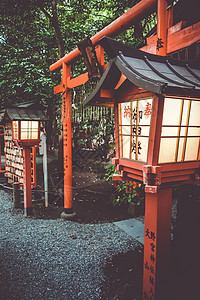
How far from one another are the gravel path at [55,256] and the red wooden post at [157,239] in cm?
106

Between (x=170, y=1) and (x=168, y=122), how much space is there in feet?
6.09

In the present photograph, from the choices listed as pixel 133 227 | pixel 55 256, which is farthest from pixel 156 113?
pixel 133 227

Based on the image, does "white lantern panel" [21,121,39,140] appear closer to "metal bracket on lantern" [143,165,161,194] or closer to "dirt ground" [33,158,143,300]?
"dirt ground" [33,158,143,300]

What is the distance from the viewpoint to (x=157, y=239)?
99.1 inches

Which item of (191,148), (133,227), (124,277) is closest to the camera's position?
(191,148)

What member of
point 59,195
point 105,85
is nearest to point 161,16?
point 105,85

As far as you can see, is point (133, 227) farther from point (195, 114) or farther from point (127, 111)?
point (195, 114)

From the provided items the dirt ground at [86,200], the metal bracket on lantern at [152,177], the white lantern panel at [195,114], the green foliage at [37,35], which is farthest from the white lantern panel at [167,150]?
the green foliage at [37,35]

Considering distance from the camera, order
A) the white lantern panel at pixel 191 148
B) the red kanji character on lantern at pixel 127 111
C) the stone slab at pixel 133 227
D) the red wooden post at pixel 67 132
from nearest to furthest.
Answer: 1. the white lantern panel at pixel 191 148
2. the red kanji character on lantern at pixel 127 111
3. the stone slab at pixel 133 227
4. the red wooden post at pixel 67 132

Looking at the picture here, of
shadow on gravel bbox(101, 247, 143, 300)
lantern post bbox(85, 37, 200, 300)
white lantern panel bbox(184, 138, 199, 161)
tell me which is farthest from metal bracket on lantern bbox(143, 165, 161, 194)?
shadow on gravel bbox(101, 247, 143, 300)

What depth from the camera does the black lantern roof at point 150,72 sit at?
193 centimetres

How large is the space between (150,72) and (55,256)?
13.2 feet

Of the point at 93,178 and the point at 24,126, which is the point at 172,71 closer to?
the point at 24,126

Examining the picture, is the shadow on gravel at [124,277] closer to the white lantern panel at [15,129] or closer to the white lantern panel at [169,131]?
the white lantern panel at [169,131]
